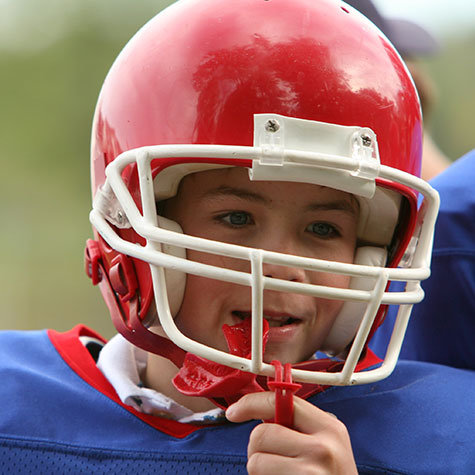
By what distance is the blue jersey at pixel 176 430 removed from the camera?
150 centimetres

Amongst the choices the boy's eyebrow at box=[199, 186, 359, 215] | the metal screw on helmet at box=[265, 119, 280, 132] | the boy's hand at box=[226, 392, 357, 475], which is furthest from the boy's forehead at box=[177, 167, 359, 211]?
the boy's hand at box=[226, 392, 357, 475]

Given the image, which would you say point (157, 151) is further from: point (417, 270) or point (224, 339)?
point (417, 270)

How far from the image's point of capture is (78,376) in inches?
66.0

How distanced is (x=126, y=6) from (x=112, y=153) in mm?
13627

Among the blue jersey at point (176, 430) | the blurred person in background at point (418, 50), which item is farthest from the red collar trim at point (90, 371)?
the blurred person in background at point (418, 50)

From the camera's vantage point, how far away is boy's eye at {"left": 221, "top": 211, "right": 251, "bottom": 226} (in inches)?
59.2

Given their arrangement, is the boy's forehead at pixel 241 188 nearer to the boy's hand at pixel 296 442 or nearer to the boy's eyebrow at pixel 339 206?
the boy's eyebrow at pixel 339 206

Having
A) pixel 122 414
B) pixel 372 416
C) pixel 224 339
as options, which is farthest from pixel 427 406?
pixel 122 414

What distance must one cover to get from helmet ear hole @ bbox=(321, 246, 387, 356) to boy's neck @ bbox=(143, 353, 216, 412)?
265mm

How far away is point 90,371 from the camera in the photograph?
1697mm

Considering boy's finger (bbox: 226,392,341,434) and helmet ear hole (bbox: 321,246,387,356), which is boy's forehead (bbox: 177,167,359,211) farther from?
boy's finger (bbox: 226,392,341,434)

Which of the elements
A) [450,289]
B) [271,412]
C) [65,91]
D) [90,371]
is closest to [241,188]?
[271,412]

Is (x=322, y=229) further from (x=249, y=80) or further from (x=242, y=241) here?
(x=249, y=80)

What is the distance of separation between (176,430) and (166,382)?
130 mm
